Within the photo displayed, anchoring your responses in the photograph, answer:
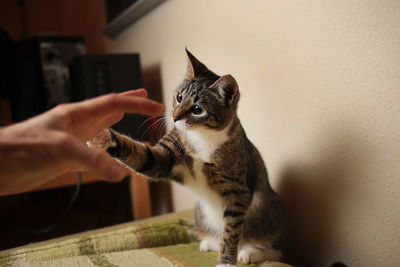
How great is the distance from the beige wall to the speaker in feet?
1.69

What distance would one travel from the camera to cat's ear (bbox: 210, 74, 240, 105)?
0.76 meters

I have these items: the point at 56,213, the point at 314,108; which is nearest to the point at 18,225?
the point at 56,213

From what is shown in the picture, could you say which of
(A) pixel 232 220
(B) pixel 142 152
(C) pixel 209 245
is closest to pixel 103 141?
(B) pixel 142 152

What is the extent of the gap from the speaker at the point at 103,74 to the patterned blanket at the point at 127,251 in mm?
756

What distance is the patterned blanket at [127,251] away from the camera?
844 mm

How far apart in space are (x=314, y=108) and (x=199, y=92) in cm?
33

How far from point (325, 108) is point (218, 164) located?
325mm

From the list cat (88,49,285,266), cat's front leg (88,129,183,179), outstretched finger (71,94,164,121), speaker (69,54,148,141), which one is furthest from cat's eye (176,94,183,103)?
speaker (69,54,148,141)

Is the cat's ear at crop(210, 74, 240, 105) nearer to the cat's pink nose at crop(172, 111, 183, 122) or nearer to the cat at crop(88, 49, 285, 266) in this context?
the cat at crop(88, 49, 285, 266)

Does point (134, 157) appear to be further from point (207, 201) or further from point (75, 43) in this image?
point (75, 43)

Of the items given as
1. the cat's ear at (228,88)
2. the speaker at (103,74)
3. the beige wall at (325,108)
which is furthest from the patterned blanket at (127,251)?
the speaker at (103,74)

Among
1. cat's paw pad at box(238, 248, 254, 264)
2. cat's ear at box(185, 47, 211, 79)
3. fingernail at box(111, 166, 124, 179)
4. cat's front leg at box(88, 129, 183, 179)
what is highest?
cat's ear at box(185, 47, 211, 79)

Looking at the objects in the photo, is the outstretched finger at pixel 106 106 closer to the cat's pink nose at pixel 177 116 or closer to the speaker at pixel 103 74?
the cat's pink nose at pixel 177 116

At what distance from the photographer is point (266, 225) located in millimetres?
923
